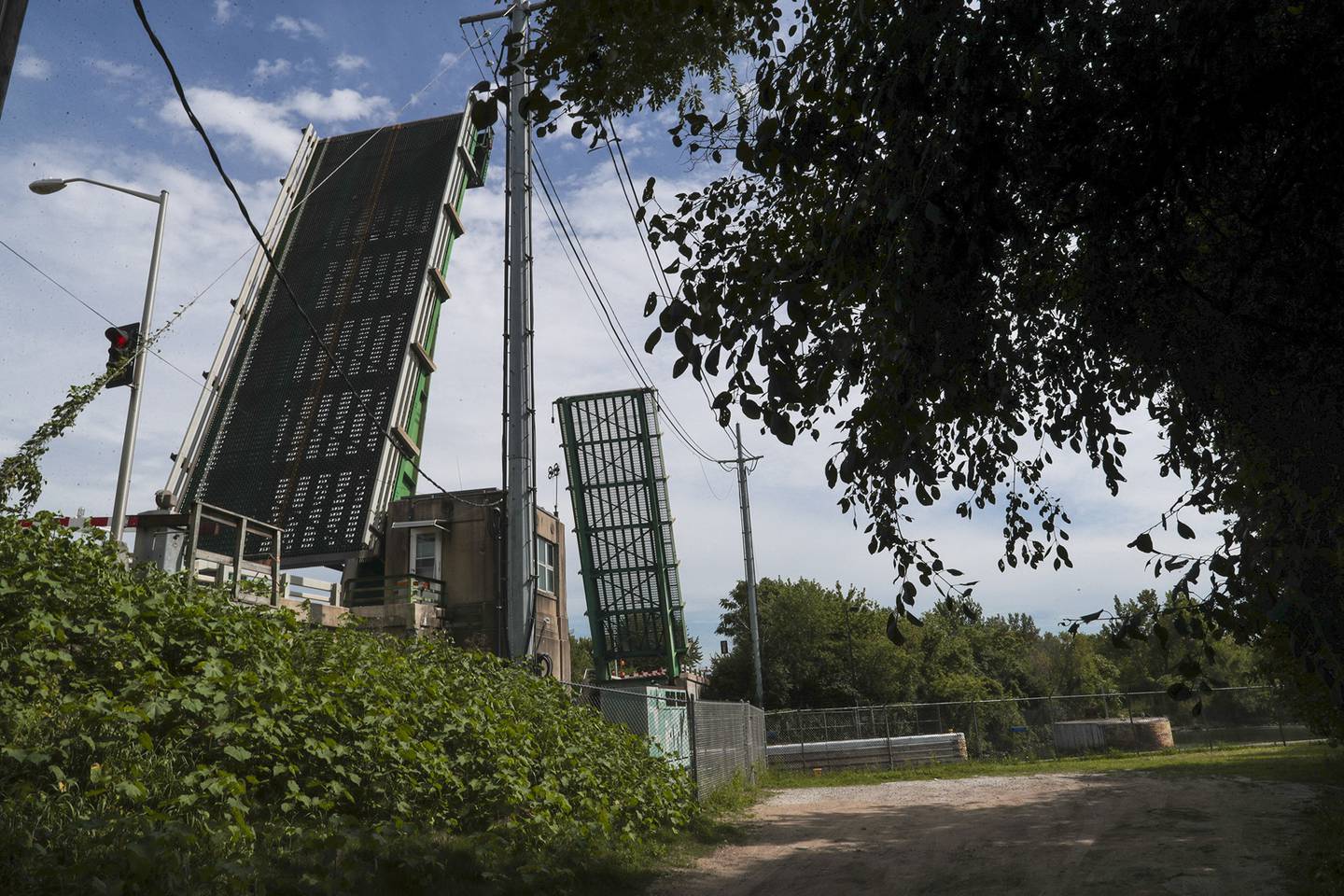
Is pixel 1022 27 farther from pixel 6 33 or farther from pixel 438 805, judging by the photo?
pixel 438 805

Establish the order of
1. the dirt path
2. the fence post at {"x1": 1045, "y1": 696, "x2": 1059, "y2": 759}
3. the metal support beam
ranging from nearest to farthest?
the dirt path → the metal support beam → the fence post at {"x1": 1045, "y1": 696, "x2": 1059, "y2": 759}

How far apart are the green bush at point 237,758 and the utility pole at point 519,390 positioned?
1107mm

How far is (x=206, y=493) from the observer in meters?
17.4

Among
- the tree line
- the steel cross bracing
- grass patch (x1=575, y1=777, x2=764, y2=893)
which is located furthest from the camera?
the tree line

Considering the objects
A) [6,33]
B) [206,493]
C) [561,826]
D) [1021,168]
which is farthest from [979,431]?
[206,493]

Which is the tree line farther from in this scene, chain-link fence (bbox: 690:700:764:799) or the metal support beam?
the metal support beam

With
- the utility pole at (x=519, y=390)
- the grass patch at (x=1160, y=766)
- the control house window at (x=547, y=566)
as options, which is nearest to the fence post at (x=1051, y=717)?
the grass patch at (x=1160, y=766)

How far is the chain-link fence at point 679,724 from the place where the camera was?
38.4 ft

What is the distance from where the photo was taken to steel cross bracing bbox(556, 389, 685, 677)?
1677 centimetres

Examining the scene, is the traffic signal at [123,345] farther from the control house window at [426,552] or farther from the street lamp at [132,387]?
the control house window at [426,552]

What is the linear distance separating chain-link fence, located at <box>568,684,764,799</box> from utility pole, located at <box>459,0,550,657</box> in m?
2.07

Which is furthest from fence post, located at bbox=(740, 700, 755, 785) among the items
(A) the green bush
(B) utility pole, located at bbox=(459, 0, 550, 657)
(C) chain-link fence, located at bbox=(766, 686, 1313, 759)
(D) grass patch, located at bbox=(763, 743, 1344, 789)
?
(A) the green bush

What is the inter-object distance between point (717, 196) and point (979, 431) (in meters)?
2.35

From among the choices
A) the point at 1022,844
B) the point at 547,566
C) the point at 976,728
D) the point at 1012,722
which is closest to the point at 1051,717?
the point at 1012,722
